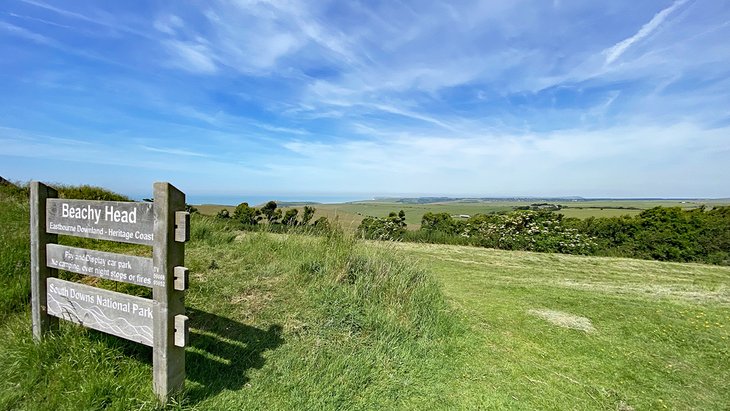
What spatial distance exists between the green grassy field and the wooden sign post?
27 centimetres

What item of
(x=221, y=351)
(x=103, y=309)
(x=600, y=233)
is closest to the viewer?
(x=103, y=309)

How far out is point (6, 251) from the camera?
16.4ft

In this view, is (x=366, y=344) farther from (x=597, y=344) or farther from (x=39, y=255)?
(x=39, y=255)

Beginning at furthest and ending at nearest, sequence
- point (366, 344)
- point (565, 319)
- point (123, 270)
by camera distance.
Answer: point (565, 319)
point (366, 344)
point (123, 270)

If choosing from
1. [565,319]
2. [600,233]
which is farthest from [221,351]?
[600,233]

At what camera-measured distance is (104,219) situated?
2951mm

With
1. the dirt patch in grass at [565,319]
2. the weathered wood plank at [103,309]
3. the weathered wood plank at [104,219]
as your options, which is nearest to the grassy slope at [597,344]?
the dirt patch in grass at [565,319]

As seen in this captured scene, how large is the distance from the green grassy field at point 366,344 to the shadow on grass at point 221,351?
2cm

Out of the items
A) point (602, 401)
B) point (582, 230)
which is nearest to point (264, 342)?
point (602, 401)

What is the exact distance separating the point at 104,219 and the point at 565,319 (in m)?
6.35

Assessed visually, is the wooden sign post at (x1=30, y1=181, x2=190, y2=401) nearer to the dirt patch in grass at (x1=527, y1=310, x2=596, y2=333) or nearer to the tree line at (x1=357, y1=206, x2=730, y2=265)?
the dirt patch in grass at (x1=527, y1=310, x2=596, y2=333)

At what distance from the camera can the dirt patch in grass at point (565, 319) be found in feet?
17.2

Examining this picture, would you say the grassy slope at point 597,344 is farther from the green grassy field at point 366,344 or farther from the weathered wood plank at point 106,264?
the weathered wood plank at point 106,264

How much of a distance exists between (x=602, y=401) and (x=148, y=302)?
429 cm
